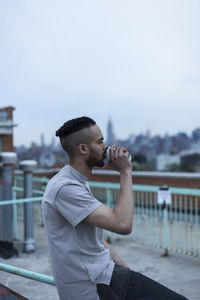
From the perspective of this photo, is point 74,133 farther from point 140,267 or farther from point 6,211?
point 6,211

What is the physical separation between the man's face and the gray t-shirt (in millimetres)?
145

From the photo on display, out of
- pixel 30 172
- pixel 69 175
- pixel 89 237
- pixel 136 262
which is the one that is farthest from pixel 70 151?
pixel 30 172

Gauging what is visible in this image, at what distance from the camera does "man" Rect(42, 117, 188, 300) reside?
167 centimetres

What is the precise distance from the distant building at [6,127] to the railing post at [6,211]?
27.6ft

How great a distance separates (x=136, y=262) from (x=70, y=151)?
14.1 ft

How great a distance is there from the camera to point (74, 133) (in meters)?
1.79

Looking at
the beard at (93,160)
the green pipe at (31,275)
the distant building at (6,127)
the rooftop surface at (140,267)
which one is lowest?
the rooftop surface at (140,267)

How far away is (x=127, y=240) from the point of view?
6.98m

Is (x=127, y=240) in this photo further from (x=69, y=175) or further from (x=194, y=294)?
(x=69, y=175)

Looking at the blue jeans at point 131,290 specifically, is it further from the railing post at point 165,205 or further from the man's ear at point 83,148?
the railing post at point 165,205

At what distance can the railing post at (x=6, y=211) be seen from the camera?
6.07 metres

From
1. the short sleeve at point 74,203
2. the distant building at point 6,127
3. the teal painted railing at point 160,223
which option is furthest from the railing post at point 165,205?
the distant building at point 6,127

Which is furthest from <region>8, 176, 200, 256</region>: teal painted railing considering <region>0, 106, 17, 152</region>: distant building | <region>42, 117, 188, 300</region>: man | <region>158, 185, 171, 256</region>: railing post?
<region>0, 106, 17, 152</region>: distant building

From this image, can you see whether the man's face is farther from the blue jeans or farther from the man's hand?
the blue jeans
